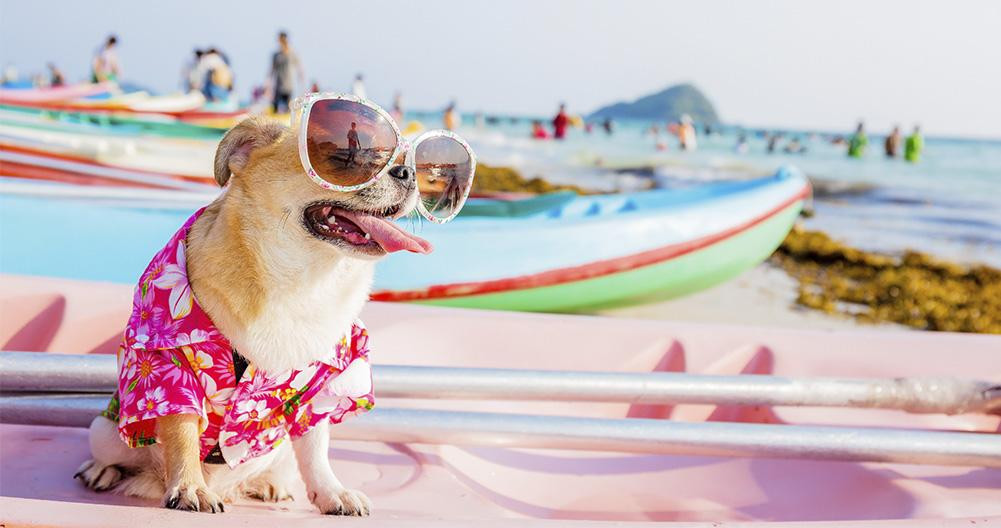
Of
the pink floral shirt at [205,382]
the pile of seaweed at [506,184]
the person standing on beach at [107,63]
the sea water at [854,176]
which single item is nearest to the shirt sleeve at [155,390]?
the pink floral shirt at [205,382]

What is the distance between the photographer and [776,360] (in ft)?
9.13

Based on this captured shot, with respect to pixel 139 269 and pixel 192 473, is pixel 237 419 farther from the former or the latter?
pixel 139 269

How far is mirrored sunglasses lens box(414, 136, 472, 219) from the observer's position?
5.16 feet

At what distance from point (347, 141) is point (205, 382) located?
532 millimetres

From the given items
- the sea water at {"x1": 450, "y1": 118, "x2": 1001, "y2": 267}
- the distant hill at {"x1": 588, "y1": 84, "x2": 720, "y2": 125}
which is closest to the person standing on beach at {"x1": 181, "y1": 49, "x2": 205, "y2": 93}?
the sea water at {"x1": 450, "y1": 118, "x2": 1001, "y2": 267}

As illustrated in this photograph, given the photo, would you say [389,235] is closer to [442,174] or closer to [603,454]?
[442,174]

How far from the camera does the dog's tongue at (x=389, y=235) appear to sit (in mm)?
1474

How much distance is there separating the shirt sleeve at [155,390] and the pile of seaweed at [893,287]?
6.77m

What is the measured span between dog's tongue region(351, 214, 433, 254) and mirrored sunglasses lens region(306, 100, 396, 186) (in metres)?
0.08

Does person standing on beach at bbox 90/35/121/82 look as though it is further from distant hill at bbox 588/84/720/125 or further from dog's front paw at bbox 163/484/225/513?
distant hill at bbox 588/84/720/125

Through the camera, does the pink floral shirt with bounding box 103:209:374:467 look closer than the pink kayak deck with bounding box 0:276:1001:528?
Yes

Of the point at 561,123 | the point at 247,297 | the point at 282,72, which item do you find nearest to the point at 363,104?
the point at 247,297

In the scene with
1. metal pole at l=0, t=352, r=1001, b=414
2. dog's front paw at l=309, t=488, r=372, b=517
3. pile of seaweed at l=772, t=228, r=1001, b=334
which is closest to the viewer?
dog's front paw at l=309, t=488, r=372, b=517

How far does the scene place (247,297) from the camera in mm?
1554
